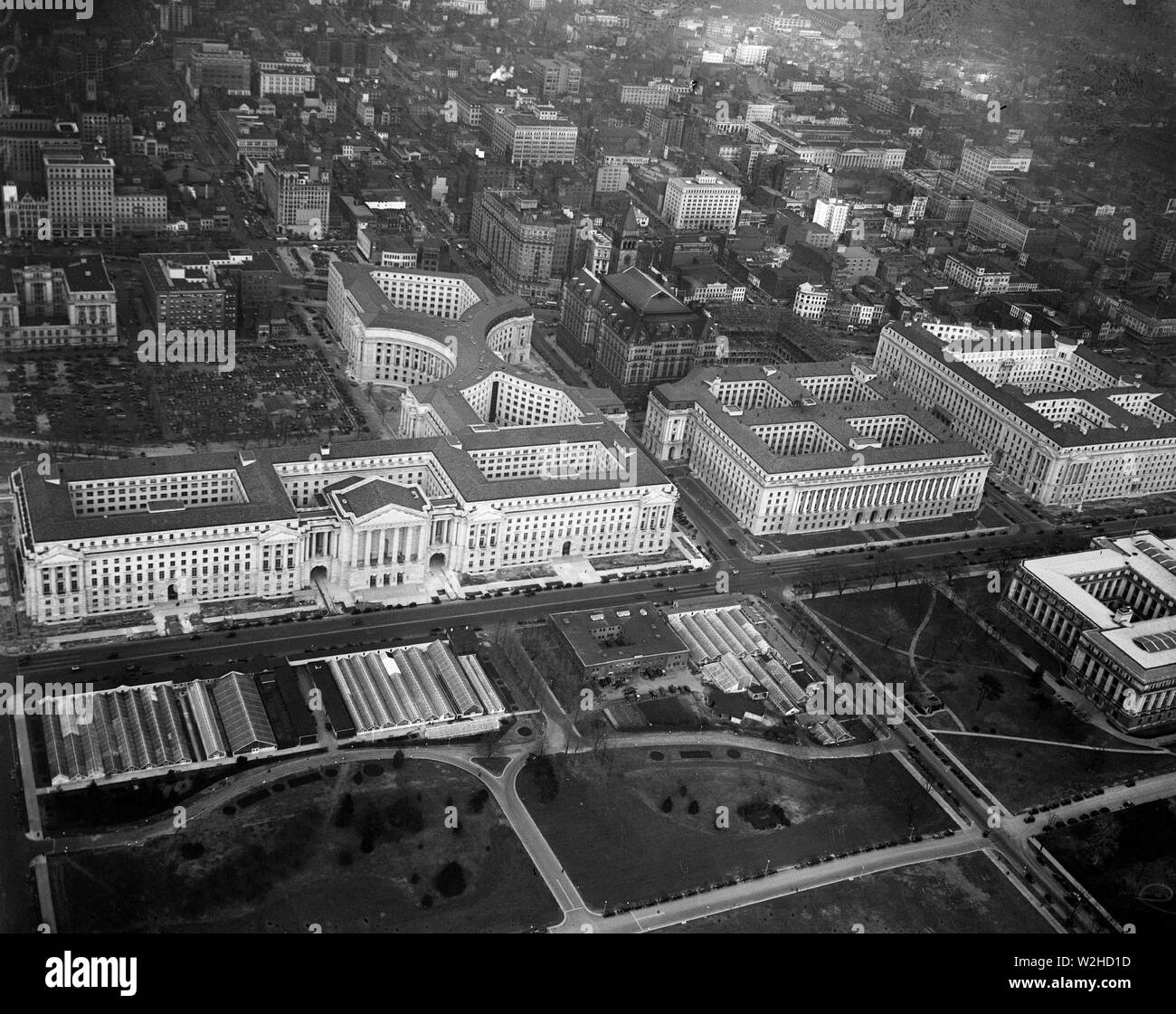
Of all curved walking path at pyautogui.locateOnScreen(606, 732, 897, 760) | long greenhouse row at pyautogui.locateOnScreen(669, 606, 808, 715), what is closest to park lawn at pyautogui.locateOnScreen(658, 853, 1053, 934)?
curved walking path at pyautogui.locateOnScreen(606, 732, 897, 760)

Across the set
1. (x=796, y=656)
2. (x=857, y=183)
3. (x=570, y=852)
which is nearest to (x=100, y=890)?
(x=570, y=852)

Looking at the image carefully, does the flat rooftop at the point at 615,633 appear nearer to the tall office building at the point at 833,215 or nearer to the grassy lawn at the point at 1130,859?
the grassy lawn at the point at 1130,859

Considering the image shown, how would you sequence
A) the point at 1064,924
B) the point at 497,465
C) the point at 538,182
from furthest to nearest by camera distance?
the point at 538,182, the point at 497,465, the point at 1064,924

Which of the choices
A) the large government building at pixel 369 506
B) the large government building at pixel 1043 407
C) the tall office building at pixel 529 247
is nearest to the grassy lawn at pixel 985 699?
the large government building at pixel 369 506

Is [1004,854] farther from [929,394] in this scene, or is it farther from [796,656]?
[929,394]

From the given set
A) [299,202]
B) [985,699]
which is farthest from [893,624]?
[299,202]

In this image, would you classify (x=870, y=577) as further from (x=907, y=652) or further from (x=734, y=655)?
(x=734, y=655)
